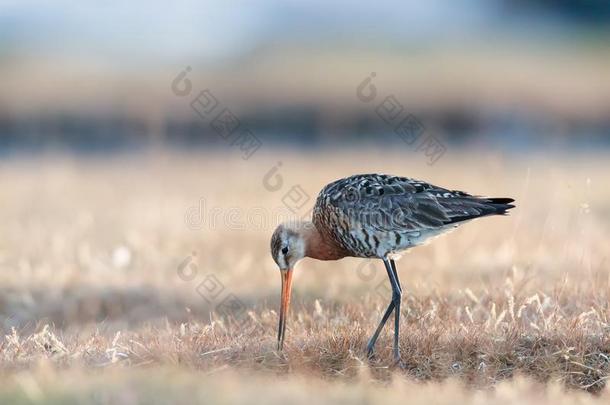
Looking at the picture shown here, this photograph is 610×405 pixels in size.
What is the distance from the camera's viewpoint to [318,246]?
766 centimetres

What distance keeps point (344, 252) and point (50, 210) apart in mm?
7200

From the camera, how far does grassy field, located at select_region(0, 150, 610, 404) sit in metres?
6.02

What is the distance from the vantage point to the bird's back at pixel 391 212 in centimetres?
717

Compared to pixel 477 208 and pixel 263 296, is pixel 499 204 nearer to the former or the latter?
pixel 477 208

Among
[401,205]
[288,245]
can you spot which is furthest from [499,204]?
[288,245]

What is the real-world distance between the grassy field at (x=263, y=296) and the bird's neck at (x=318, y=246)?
360 millimetres

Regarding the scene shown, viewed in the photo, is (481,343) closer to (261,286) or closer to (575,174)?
(261,286)

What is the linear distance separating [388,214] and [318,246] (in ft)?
2.21

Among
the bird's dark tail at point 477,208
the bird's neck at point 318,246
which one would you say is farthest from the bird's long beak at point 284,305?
the bird's dark tail at point 477,208

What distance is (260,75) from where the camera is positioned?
1010 inches

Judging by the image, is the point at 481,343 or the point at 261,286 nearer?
the point at 481,343

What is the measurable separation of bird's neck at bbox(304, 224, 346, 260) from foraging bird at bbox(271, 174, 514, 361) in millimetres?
11

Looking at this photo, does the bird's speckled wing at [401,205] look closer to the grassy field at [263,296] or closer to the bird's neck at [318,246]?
the bird's neck at [318,246]

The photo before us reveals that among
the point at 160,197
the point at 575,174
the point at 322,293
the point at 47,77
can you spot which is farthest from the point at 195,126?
the point at 322,293
